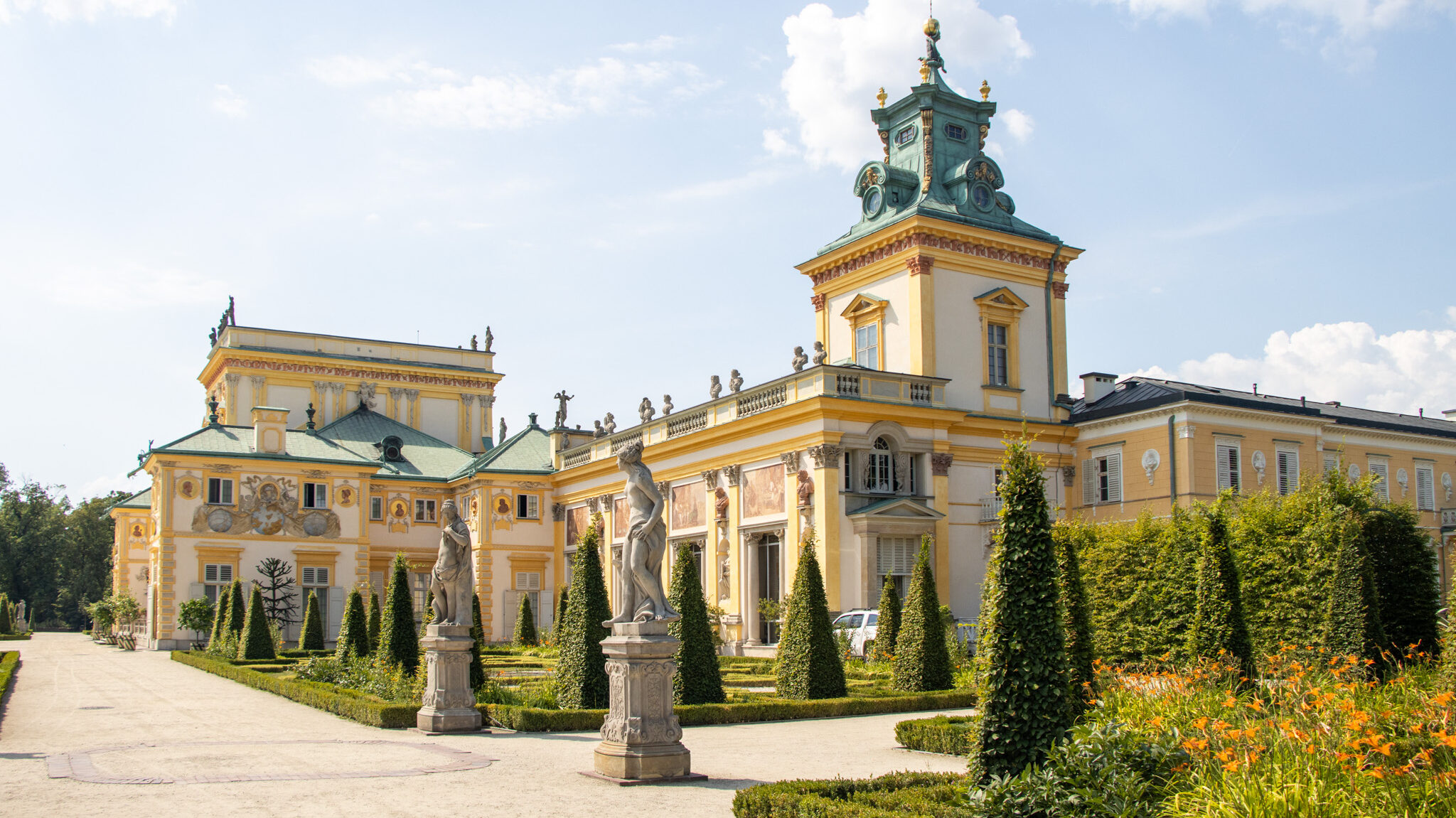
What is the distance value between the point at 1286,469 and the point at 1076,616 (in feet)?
89.7

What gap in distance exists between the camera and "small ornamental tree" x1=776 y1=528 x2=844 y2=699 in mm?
20859

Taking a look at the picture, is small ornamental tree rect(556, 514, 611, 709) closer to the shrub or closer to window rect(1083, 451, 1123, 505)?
the shrub

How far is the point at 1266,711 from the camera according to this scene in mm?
10930

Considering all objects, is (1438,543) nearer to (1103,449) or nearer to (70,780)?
(1103,449)

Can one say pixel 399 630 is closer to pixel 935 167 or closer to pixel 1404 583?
pixel 1404 583

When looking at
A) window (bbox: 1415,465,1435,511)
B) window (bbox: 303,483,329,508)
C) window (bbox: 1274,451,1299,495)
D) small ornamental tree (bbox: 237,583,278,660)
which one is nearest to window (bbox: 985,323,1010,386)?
window (bbox: 1274,451,1299,495)

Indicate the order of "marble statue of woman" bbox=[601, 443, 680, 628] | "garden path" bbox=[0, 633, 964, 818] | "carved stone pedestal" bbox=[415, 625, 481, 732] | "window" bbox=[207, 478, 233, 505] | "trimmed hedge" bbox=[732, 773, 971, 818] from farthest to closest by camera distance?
"window" bbox=[207, 478, 233, 505]
"carved stone pedestal" bbox=[415, 625, 481, 732]
"marble statue of woman" bbox=[601, 443, 680, 628]
"garden path" bbox=[0, 633, 964, 818]
"trimmed hedge" bbox=[732, 773, 971, 818]

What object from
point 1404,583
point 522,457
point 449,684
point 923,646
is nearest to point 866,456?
point 923,646

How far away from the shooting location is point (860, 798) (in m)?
10.0

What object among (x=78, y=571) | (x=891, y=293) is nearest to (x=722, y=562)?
(x=891, y=293)

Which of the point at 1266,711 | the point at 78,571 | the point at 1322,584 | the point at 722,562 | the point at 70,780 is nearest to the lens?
the point at 1266,711

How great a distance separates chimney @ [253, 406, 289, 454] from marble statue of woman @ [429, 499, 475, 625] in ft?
106

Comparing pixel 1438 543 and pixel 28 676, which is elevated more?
pixel 1438 543

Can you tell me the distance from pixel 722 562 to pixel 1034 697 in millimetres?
28098
